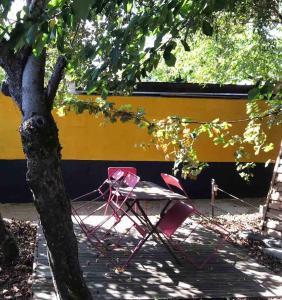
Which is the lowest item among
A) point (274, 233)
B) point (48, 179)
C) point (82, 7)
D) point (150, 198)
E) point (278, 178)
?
point (274, 233)

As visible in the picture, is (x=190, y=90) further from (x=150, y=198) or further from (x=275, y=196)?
(x=150, y=198)

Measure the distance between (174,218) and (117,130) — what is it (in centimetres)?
469

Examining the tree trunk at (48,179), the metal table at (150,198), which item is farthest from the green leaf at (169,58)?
the metal table at (150,198)

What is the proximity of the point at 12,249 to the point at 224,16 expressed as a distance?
4.11 m

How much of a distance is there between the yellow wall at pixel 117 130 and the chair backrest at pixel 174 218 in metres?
4.40

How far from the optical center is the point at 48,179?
11.8 ft

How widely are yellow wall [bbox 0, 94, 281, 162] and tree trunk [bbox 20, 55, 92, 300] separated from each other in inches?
249

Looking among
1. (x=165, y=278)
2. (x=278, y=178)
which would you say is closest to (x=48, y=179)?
(x=165, y=278)

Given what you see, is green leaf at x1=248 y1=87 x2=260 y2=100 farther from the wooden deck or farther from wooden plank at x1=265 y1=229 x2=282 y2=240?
wooden plank at x1=265 y1=229 x2=282 y2=240

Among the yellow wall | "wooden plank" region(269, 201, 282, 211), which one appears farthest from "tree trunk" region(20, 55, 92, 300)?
the yellow wall

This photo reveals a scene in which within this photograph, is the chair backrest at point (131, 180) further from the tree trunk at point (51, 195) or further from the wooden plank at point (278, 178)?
the wooden plank at point (278, 178)

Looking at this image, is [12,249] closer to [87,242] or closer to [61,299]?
[87,242]

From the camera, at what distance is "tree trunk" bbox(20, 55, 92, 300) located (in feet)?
11.8

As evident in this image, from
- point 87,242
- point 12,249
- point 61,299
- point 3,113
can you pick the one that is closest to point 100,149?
point 3,113
